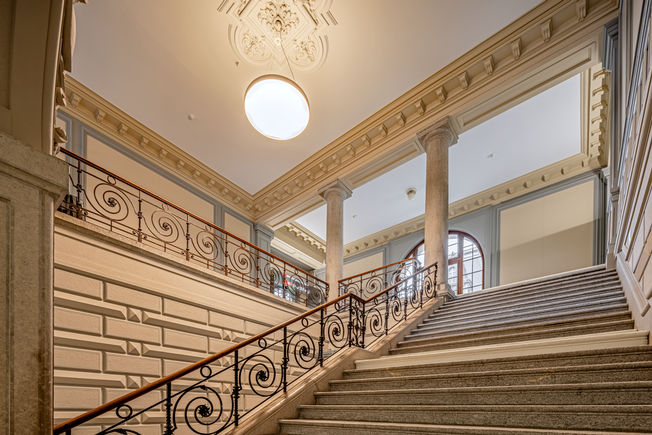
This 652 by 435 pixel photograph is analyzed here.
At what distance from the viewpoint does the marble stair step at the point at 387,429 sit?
6.96 ft

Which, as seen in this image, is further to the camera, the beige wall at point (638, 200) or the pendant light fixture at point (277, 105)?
the pendant light fixture at point (277, 105)

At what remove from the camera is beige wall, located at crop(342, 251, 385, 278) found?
1362 centimetres

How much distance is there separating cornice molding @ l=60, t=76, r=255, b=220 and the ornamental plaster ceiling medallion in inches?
126

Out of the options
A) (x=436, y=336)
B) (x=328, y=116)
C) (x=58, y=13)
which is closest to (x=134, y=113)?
(x=328, y=116)

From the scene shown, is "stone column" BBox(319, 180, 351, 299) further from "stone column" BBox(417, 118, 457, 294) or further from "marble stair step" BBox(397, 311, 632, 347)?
"marble stair step" BBox(397, 311, 632, 347)

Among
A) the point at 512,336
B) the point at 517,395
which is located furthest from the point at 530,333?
the point at 517,395

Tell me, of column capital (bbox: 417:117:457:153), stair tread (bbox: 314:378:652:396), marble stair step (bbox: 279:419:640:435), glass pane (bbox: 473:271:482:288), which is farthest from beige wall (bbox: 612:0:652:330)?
glass pane (bbox: 473:271:482:288)

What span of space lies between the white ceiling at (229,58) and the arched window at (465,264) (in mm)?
5814

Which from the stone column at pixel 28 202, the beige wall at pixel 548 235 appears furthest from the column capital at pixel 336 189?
the stone column at pixel 28 202

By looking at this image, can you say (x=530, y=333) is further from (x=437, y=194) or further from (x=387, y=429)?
(x=437, y=194)

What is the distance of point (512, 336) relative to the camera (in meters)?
3.86

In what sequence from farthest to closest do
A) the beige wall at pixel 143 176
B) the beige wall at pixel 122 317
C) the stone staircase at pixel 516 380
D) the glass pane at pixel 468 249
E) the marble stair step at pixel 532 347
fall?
the glass pane at pixel 468 249 < the beige wall at pixel 143 176 < the beige wall at pixel 122 317 < the marble stair step at pixel 532 347 < the stone staircase at pixel 516 380

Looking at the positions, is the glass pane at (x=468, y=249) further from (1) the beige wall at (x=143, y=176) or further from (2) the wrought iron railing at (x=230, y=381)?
(1) the beige wall at (x=143, y=176)

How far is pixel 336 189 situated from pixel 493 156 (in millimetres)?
4210
